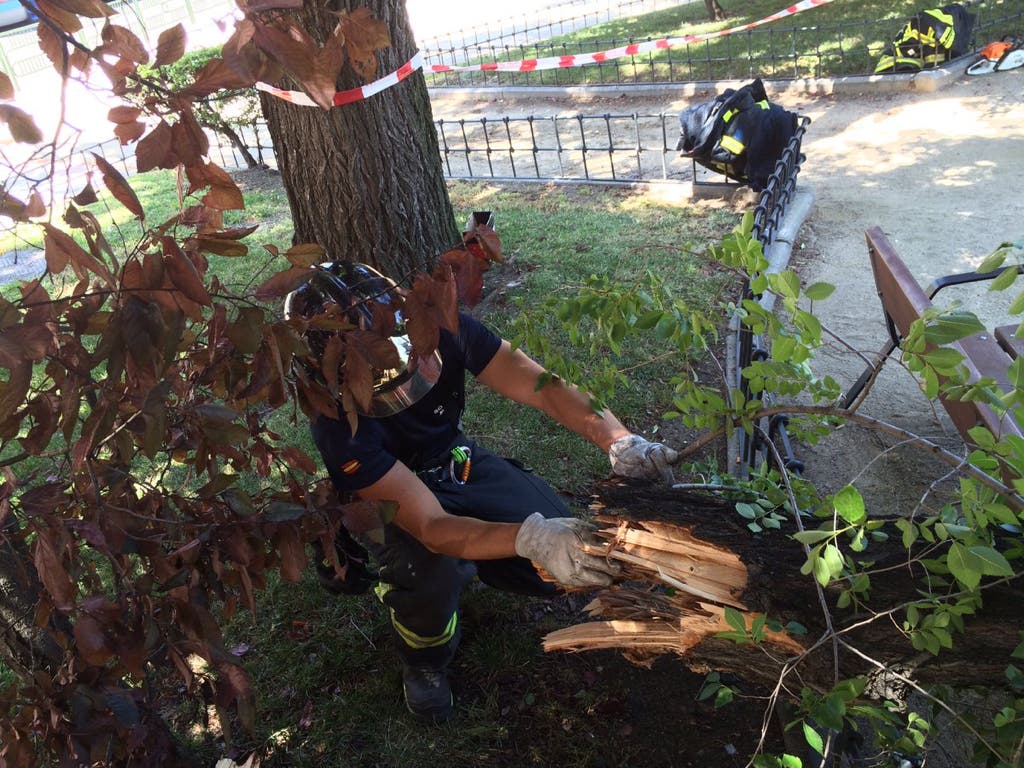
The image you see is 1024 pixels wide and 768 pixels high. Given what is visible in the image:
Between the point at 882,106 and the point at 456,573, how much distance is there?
28.6ft

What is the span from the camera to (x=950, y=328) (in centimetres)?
144

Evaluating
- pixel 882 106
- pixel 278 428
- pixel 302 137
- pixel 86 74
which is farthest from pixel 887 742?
pixel 882 106

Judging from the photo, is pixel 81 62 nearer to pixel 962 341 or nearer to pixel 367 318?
pixel 367 318

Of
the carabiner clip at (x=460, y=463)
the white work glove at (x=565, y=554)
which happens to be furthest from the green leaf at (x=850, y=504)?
the carabiner clip at (x=460, y=463)

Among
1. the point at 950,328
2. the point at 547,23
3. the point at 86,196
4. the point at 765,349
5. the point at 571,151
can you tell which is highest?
the point at 547,23

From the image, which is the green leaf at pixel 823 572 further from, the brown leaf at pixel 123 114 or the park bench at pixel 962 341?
the brown leaf at pixel 123 114

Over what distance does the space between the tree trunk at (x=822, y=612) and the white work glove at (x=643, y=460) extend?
0.47m

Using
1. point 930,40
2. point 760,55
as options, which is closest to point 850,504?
point 930,40

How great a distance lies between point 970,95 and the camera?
29.3ft

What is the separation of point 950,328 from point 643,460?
126cm

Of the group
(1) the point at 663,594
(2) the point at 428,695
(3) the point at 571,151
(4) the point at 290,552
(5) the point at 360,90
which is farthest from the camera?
(3) the point at 571,151

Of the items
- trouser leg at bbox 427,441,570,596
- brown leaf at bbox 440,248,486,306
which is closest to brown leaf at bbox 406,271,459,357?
brown leaf at bbox 440,248,486,306

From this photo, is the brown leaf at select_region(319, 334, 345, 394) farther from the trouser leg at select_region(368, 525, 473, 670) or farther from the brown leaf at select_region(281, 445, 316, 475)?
the trouser leg at select_region(368, 525, 473, 670)

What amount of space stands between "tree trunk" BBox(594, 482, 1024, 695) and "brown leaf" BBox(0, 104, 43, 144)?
1.43m
